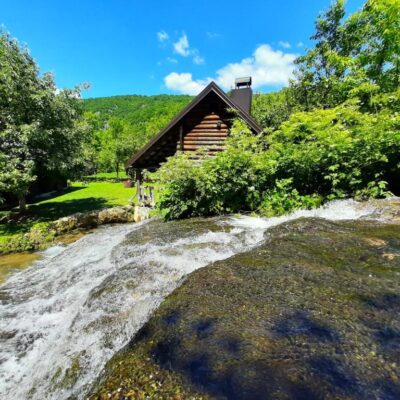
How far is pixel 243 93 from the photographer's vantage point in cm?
2086

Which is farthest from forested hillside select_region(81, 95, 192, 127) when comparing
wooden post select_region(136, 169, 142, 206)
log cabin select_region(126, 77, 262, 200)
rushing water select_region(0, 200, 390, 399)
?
rushing water select_region(0, 200, 390, 399)

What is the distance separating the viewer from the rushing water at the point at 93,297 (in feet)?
9.81

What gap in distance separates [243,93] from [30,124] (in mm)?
14687

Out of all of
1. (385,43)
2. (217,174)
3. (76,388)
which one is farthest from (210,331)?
(385,43)

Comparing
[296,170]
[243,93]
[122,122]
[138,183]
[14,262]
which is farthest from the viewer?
[122,122]

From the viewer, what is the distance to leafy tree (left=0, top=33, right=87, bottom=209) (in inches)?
473

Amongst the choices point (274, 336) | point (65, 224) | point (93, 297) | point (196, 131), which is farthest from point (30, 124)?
point (274, 336)

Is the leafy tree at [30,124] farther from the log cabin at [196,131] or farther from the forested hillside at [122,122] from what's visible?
the log cabin at [196,131]

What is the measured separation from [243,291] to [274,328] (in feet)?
2.35

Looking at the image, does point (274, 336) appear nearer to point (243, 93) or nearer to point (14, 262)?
point (14, 262)

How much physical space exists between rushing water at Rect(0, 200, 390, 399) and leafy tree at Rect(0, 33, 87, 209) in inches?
296

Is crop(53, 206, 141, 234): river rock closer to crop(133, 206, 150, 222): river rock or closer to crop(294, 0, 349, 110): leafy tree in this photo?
crop(133, 206, 150, 222): river rock

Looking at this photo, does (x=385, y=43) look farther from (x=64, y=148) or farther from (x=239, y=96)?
(x=64, y=148)

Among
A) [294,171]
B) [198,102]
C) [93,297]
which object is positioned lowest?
[93,297]
